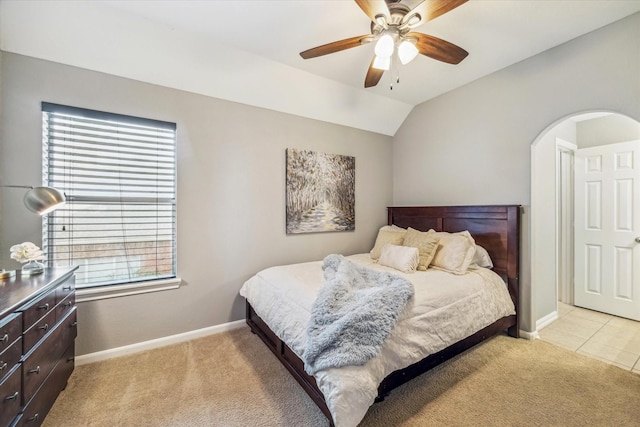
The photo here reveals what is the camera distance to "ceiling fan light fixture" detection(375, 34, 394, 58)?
1.67 meters

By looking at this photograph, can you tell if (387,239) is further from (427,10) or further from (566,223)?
(566,223)

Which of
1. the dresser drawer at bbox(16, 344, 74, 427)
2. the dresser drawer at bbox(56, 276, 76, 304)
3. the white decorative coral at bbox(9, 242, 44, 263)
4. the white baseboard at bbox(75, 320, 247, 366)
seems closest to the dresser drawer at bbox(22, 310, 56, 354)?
the dresser drawer at bbox(56, 276, 76, 304)

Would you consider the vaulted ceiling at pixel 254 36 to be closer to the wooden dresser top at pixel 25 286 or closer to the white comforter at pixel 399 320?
the wooden dresser top at pixel 25 286

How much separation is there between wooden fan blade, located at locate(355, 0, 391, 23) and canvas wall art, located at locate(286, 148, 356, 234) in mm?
1693

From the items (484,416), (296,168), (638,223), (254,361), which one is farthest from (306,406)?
(638,223)

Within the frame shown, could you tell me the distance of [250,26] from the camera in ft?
6.79

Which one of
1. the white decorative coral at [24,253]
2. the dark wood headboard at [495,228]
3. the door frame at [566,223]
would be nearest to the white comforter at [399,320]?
the dark wood headboard at [495,228]

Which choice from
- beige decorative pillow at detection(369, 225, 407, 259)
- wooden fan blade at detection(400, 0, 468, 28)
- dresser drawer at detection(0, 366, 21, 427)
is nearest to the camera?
dresser drawer at detection(0, 366, 21, 427)

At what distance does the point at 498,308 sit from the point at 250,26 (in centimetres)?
318

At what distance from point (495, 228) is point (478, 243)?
0.23 m

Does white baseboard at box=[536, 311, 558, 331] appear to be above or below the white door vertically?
below

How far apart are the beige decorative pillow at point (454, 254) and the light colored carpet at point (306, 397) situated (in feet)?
2.46

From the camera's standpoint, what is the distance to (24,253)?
1637 mm

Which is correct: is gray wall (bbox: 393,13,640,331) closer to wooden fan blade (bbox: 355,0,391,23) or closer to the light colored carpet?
the light colored carpet
